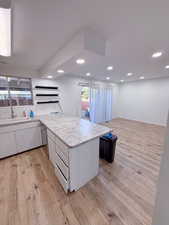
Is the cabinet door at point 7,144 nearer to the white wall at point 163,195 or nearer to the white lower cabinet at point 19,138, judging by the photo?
the white lower cabinet at point 19,138

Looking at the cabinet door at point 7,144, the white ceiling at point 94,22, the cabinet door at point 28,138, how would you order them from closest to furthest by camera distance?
the white ceiling at point 94,22, the cabinet door at point 7,144, the cabinet door at point 28,138

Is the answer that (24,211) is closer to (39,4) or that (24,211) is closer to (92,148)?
(92,148)

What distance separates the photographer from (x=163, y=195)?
615 mm

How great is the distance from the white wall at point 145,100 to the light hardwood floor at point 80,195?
3.56m

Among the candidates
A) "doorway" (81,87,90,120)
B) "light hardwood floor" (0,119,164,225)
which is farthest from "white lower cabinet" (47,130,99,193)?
"doorway" (81,87,90,120)

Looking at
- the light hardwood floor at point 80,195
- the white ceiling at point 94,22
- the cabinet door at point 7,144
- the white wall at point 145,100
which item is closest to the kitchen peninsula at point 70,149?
the cabinet door at point 7,144

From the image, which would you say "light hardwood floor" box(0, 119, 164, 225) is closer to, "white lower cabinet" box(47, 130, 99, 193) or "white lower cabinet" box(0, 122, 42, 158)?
"white lower cabinet" box(47, 130, 99, 193)

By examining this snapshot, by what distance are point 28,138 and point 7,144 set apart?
0.45 m

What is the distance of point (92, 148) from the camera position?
64.8 inches

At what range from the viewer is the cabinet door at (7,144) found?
7.55ft

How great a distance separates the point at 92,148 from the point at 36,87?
8.88 ft

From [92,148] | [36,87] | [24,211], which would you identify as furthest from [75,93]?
[24,211]

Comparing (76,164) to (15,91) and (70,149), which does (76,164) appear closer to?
(70,149)

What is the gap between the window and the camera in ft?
8.91
